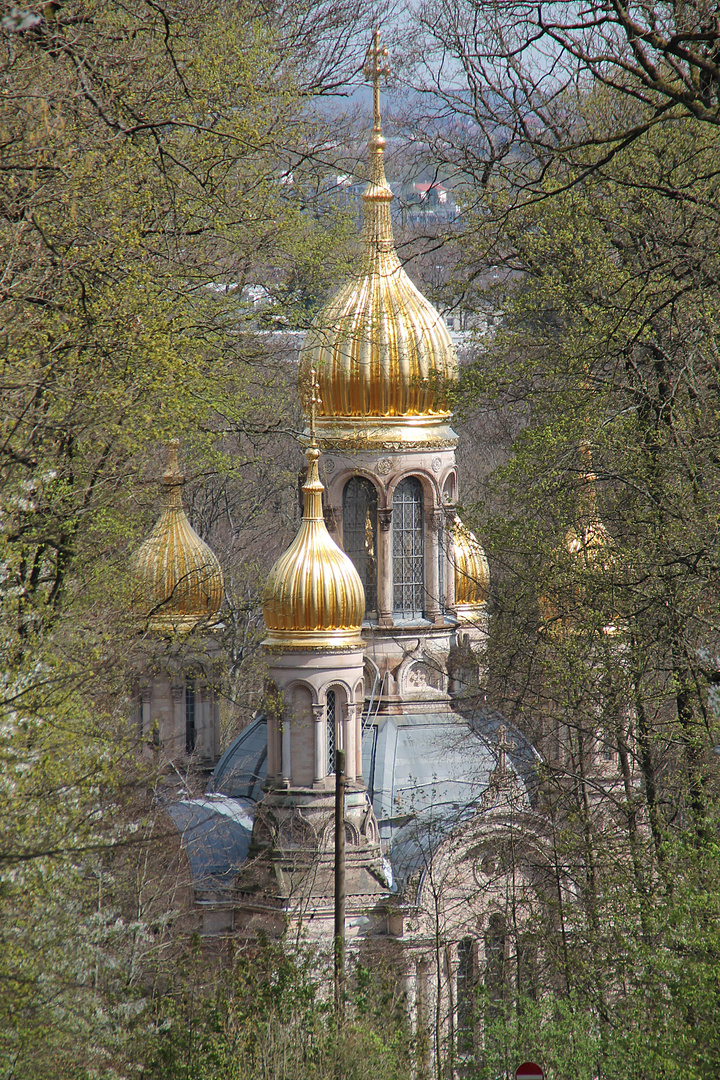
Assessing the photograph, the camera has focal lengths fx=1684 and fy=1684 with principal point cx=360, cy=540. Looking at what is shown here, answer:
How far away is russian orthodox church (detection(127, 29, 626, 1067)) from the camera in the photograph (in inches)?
827

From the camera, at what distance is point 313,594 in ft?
69.9

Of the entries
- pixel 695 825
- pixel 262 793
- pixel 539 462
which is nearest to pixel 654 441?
pixel 539 462

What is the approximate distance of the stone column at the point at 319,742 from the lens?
21.3 meters

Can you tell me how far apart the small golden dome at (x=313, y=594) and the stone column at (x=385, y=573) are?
223cm

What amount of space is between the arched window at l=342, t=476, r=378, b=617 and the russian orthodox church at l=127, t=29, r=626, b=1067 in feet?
0.11

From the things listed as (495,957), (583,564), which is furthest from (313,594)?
(583,564)

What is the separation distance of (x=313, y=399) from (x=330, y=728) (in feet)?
14.5

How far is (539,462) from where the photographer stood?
17469 millimetres

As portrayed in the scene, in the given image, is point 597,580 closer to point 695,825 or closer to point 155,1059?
point 695,825

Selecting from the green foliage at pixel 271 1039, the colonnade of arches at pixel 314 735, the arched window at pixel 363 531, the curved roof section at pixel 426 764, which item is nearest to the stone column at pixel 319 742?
the colonnade of arches at pixel 314 735

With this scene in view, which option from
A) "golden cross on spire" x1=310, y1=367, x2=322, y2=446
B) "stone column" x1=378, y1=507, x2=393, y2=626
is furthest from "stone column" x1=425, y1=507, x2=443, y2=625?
"golden cross on spire" x1=310, y1=367, x2=322, y2=446

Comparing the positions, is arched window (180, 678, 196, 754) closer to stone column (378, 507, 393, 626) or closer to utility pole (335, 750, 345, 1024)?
stone column (378, 507, 393, 626)

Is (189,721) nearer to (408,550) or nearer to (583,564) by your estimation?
(408,550)

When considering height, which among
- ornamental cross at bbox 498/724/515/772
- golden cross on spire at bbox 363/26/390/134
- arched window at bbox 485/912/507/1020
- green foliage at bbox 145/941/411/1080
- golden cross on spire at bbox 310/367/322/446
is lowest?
green foliage at bbox 145/941/411/1080
